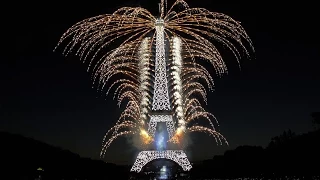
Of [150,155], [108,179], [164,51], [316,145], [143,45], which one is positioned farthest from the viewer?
[150,155]

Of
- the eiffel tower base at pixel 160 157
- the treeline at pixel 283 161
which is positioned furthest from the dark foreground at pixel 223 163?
the eiffel tower base at pixel 160 157

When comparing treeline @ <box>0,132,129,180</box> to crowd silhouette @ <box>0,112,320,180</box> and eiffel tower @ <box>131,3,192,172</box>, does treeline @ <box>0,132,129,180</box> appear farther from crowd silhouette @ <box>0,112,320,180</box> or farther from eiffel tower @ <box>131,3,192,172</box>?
eiffel tower @ <box>131,3,192,172</box>

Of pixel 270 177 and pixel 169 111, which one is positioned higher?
pixel 169 111

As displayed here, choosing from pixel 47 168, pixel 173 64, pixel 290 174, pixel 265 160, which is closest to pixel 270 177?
pixel 265 160

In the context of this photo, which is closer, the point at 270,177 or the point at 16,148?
the point at 16,148

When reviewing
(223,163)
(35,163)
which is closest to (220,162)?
(223,163)

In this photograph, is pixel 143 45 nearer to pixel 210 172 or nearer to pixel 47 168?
pixel 47 168

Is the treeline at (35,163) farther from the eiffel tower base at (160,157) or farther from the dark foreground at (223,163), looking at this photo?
the eiffel tower base at (160,157)

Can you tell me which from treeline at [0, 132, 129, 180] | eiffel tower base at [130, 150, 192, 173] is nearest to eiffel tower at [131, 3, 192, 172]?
eiffel tower base at [130, 150, 192, 173]
